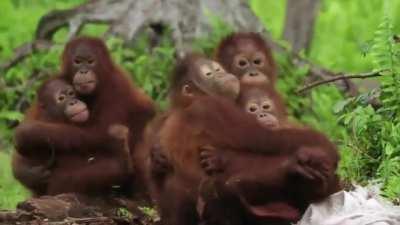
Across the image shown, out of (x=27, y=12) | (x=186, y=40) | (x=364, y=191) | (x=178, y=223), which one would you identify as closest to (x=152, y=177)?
(x=178, y=223)

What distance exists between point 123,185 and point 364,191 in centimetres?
192

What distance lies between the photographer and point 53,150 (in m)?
7.15

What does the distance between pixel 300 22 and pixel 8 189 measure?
17.4 feet

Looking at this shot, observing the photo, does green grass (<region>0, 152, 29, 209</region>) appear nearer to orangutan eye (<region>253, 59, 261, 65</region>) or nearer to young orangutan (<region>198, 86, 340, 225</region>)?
orangutan eye (<region>253, 59, 261, 65</region>)

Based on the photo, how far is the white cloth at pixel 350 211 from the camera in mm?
5406

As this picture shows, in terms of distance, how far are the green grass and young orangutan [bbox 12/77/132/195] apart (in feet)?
2.50

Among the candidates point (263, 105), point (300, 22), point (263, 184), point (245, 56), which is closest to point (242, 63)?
point (245, 56)

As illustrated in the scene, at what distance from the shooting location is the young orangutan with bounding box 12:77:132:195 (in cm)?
716

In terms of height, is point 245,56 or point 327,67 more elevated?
point 245,56

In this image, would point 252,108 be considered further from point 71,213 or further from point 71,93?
point 71,93

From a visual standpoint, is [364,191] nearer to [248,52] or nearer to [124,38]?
[248,52]

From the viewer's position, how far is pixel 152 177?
6.21 m

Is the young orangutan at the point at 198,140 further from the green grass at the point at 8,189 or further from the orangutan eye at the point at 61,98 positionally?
the green grass at the point at 8,189

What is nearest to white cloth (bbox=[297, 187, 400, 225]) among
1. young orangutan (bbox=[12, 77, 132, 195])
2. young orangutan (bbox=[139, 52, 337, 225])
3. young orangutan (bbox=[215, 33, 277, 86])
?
young orangutan (bbox=[139, 52, 337, 225])
